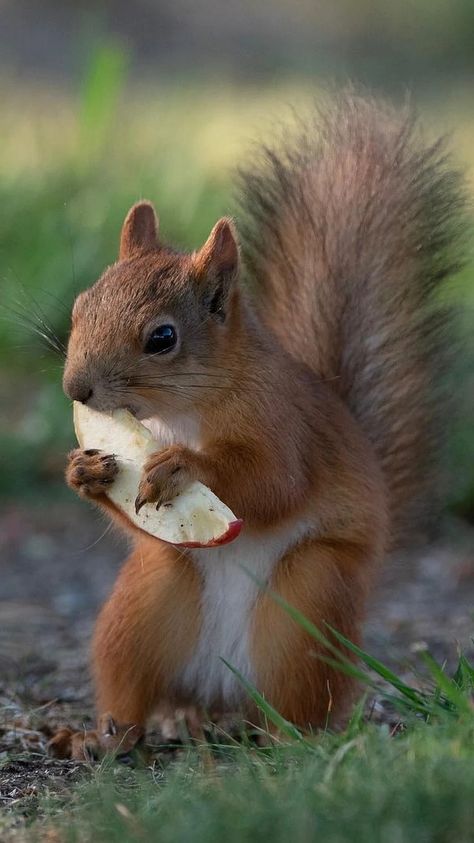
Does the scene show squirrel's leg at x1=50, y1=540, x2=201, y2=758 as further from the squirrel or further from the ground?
the ground

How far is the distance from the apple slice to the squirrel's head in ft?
0.13

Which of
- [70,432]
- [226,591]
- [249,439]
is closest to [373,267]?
[249,439]

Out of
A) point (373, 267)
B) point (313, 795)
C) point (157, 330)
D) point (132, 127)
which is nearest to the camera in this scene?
point (313, 795)

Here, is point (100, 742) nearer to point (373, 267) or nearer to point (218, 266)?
point (218, 266)

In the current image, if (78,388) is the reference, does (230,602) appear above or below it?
below

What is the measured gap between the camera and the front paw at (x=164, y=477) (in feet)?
6.57

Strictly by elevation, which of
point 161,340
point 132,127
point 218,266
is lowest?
point 161,340

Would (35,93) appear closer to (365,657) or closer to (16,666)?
(16,666)

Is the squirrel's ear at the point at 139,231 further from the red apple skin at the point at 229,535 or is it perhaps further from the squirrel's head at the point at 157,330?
the red apple skin at the point at 229,535

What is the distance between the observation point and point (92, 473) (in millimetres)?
2105

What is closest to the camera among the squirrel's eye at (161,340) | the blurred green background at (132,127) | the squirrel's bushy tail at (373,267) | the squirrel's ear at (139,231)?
the squirrel's eye at (161,340)

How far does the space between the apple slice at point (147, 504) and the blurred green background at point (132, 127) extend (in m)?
0.29

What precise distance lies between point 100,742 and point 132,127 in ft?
10.7

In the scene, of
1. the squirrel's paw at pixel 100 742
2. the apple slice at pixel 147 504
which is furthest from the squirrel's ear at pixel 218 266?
the squirrel's paw at pixel 100 742
